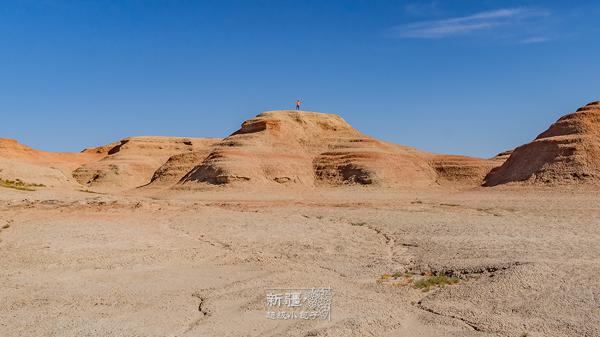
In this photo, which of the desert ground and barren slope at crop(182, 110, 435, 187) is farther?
barren slope at crop(182, 110, 435, 187)

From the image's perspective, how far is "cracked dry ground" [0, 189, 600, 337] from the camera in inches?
359

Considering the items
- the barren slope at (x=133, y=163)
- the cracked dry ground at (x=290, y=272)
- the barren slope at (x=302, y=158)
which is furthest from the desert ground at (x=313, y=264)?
the barren slope at (x=133, y=163)

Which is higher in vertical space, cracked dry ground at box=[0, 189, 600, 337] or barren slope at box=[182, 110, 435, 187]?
barren slope at box=[182, 110, 435, 187]

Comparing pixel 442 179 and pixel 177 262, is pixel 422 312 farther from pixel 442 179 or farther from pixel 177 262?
pixel 442 179

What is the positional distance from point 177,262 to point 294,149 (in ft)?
160

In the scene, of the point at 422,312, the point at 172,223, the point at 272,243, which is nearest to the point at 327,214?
the point at 172,223

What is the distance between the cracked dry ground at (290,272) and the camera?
9.11m

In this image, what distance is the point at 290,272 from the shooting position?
13.1m

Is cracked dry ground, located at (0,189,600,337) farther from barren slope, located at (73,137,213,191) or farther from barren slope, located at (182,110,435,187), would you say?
barren slope, located at (73,137,213,191)

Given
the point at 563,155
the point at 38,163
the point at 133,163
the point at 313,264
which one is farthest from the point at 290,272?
the point at 38,163

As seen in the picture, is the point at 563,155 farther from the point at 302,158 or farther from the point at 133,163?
the point at 133,163

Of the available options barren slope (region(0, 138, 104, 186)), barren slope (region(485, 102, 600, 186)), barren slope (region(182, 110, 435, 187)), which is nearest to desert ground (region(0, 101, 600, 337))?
barren slope (region(485, 102, 600, 186))

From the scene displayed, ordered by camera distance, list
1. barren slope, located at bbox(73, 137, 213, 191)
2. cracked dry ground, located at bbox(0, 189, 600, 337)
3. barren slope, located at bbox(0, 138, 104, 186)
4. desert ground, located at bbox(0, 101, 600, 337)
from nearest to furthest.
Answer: cracked dry ground, located at bbox(0, 189, 600, 337) → desert ground, located at bbox(0, 101, 600, 337) → barren slope, located at bbox(0, 138, 104, 186) → barren slope, located at bbox(73, 137, 213, 191)

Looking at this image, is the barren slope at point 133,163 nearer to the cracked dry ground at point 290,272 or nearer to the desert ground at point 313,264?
the desert ground at point 313,264
